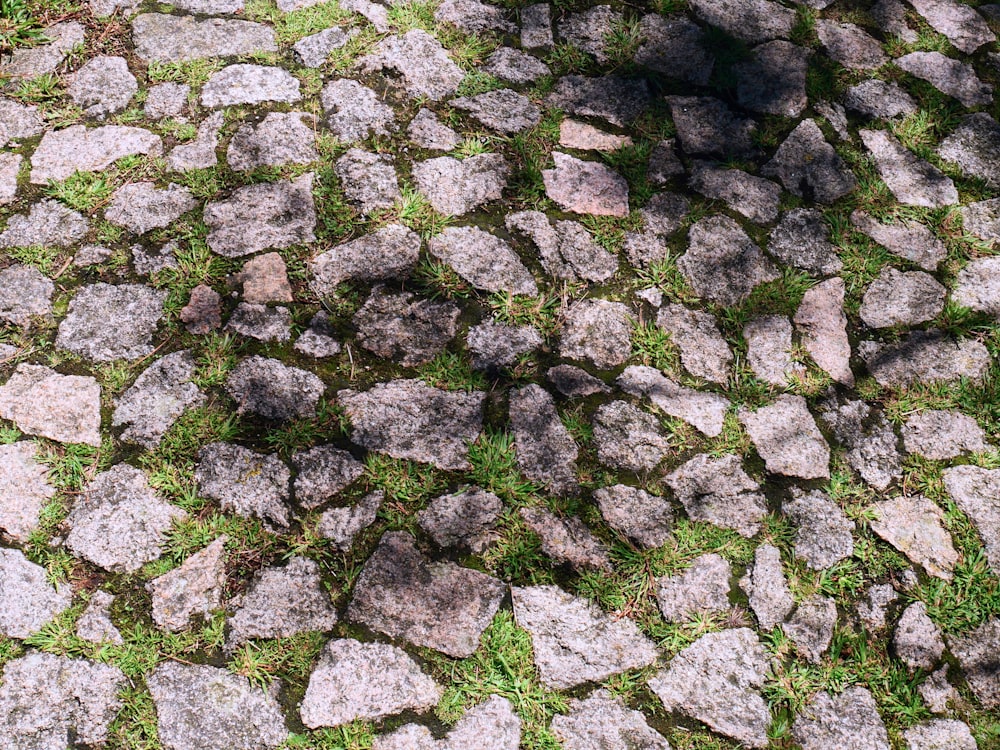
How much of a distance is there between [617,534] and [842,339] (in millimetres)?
1005

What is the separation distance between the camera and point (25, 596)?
2014 millimetres

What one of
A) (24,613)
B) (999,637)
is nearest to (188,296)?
(24,613)

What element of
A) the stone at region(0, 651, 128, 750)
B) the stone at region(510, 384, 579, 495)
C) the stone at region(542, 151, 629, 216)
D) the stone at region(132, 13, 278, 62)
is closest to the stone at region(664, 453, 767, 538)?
the stone at region(510, 384, 579, 495)

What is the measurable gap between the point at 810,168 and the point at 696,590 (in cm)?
163

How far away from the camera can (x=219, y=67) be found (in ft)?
10.00

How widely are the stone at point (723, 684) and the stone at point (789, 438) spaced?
1.64ft

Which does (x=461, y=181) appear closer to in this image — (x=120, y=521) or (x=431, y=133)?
(x=431, y=133)

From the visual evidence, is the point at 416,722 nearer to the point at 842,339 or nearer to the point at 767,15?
the point at 842,339

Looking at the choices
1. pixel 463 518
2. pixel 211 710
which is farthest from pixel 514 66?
pixel 211 710

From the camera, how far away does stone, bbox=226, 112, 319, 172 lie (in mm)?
2811

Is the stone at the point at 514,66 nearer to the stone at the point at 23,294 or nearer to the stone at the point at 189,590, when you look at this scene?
the stone at the point at 23,294

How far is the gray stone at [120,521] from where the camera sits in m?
2.08

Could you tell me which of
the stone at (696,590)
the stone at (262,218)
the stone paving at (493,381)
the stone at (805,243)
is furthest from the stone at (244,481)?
the stone at (805,243)

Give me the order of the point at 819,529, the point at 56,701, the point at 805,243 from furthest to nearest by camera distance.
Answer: the point at 805,243 < the point at 819,529 < the point at 56,701
